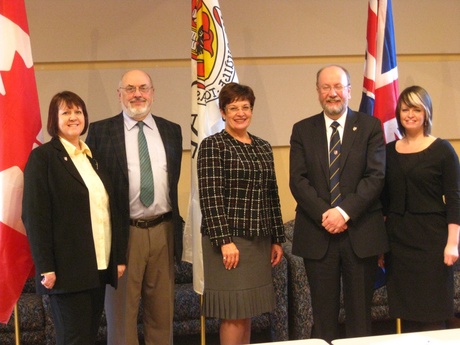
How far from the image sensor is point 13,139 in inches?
97.1

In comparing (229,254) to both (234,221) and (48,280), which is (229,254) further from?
(48,280)

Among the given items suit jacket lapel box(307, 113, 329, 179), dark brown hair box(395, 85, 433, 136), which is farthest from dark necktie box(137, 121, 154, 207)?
dark brown hair box(395, 85, 433, 136)

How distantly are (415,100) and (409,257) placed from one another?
2.42 feet

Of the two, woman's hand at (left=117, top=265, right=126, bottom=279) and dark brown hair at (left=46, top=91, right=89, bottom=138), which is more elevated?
dark brown hair at (left=46, top=91, right=89, bottom=138)

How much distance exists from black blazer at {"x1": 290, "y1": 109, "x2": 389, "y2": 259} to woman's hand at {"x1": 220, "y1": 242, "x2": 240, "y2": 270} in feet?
1.03

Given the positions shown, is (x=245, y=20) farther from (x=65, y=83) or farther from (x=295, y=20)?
(x=65, y=83)

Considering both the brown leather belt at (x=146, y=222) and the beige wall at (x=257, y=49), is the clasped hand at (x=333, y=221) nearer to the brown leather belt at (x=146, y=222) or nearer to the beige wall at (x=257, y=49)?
the brown leather belt at (x=146, y=222)

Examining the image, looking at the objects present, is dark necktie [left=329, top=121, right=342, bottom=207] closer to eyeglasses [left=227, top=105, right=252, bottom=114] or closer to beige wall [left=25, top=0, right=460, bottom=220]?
eyeglasses [left=227, top=105, right=252, bottom=114]

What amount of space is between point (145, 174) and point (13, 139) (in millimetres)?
628

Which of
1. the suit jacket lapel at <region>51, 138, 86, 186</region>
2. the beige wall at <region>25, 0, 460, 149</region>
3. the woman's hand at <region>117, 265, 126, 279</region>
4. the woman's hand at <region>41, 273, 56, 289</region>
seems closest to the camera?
the woman's hand at <region>41, 273, 56, 289</region>

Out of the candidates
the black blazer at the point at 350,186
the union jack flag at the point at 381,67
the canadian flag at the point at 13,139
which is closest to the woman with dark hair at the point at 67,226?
the canadian flag at the point at 13,139

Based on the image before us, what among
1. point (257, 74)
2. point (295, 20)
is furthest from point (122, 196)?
point (295, 20)

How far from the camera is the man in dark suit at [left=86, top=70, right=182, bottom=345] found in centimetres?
260

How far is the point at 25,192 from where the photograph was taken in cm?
216
